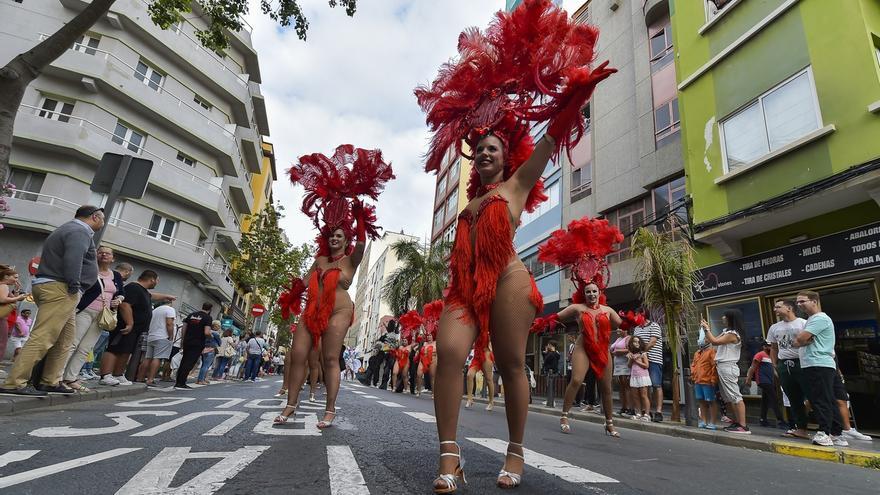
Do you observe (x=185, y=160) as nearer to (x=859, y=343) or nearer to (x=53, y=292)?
(x=53, y=292)

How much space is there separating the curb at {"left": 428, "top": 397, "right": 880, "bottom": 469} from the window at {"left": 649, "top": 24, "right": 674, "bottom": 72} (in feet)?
42.1

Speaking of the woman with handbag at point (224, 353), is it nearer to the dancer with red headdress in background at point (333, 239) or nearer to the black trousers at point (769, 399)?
the dancer with red headdress in background at point (333, 239)

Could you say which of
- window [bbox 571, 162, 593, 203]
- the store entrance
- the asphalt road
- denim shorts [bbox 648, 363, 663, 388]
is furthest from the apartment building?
the store entrance

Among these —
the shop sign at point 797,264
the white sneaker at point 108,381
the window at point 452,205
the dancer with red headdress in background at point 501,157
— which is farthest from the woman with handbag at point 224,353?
the window at point 452,205

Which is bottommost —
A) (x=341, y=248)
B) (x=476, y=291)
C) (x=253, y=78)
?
(x=476, y=291)

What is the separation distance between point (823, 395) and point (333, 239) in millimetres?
6328

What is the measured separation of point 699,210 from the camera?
12.1 m

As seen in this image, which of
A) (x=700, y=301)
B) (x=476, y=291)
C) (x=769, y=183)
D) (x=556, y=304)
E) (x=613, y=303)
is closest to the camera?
(x=476, y=291)

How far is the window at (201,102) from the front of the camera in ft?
89.0

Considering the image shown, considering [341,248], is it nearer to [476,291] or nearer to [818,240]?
[476,291]

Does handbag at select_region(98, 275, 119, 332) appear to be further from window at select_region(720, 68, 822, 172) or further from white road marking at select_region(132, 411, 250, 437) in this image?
window at select_region(720, 68, 822, 172)

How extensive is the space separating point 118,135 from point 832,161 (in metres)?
26.5

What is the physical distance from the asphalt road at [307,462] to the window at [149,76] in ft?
79.9

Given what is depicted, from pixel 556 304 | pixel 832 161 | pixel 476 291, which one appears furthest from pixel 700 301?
pixel 476 291
